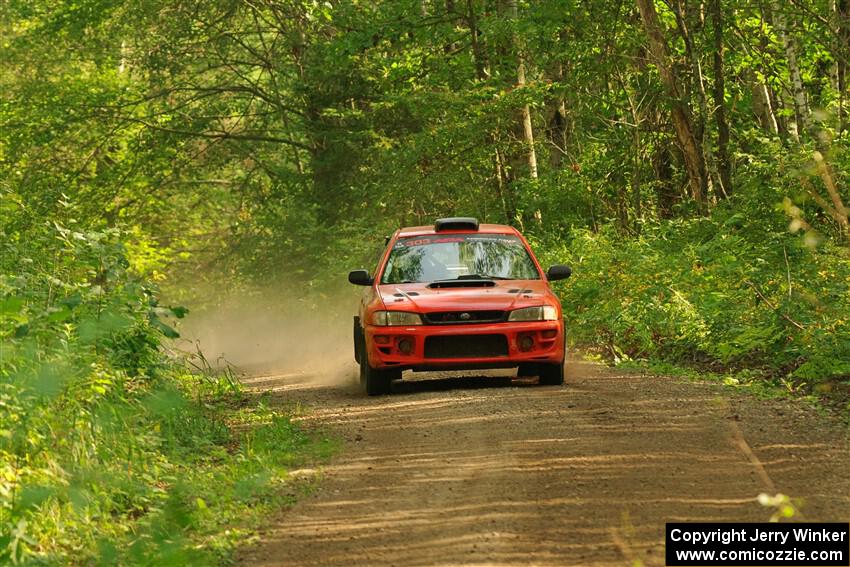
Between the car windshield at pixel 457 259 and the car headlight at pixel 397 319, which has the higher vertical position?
the car windshield at pixel 457 259

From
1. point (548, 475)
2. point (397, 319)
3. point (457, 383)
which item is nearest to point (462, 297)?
point (397, 319)

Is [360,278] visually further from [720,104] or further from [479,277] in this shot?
[720,104]

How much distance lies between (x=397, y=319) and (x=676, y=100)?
428 inches

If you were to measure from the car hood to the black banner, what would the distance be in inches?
244

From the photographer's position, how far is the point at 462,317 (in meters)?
12.5

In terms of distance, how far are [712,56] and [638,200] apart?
120 inches

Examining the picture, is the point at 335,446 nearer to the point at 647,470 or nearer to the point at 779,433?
the point at 647,470

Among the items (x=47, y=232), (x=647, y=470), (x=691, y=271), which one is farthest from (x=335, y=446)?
(x=691, y=271)

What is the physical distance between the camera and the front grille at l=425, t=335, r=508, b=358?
491 inches

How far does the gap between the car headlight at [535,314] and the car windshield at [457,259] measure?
3.22 feet

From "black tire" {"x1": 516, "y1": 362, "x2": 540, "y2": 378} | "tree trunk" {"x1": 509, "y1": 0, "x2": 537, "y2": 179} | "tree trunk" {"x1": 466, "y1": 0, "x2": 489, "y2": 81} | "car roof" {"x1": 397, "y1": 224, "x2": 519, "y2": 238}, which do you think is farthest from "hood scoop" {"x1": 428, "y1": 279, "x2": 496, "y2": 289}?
"tree trunk" {"x1": 466, "y1": 0, "x2": 489, "y2": 81}

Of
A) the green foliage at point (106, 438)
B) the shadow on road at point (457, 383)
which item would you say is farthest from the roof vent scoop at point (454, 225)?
the green foliage at point (106, 438)

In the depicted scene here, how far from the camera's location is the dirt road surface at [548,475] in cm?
638

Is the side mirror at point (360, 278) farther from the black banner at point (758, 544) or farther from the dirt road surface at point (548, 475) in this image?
the black banner at point (758, 544)
